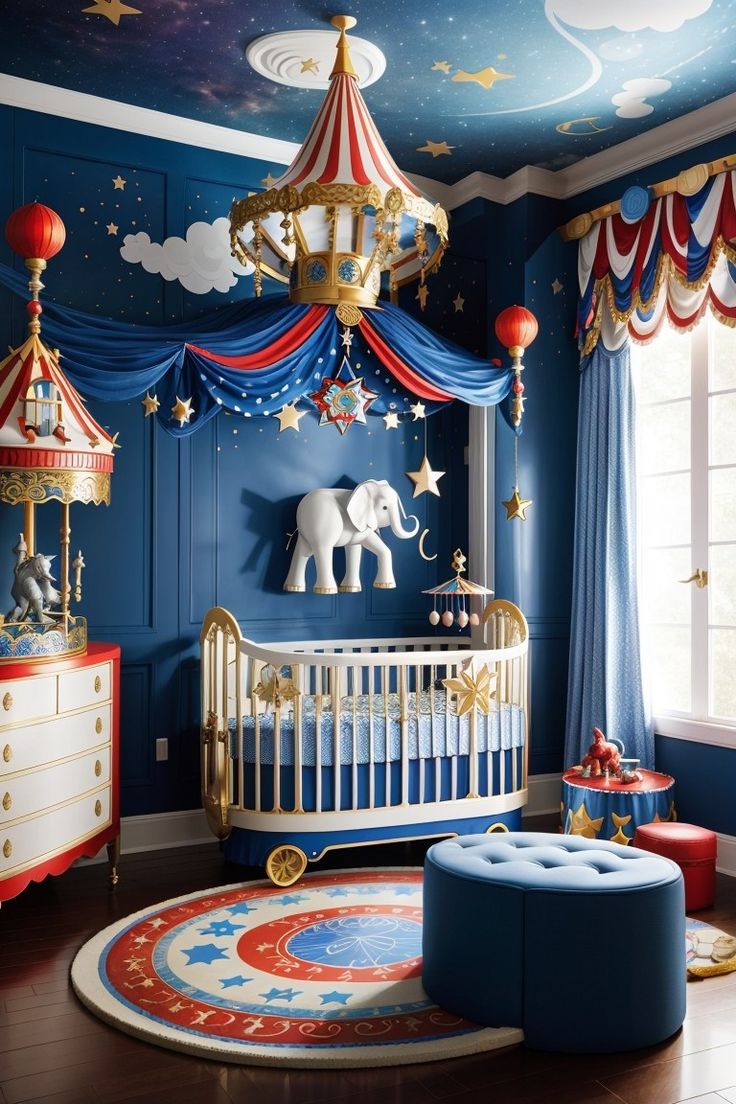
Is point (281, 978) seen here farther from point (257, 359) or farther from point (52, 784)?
point (257, 359)

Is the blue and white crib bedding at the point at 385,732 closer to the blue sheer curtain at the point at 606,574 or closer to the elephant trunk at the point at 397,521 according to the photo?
the blue sheer curtain at the point at 606,574

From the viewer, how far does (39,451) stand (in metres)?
3.32

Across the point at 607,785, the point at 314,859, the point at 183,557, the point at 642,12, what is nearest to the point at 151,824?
the point at 314,859

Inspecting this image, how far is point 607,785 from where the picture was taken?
3.85 m

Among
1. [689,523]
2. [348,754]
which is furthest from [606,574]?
[348,754]

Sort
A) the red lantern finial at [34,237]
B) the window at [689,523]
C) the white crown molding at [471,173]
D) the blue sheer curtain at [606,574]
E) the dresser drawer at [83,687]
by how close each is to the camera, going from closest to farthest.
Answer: the red lantern finial at [34,237] < the dresser drawer at [83,687] < the white crown molding at [471,173] < the window at [689,523] < the blue sheer curtain at [606,574]

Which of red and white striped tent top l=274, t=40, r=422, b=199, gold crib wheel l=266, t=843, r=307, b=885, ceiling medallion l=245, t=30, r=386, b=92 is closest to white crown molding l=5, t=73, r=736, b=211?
ceiling medallion l=245, t=30, r=386, b=92

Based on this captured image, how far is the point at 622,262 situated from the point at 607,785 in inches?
88.0

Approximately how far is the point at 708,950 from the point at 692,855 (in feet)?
1.33

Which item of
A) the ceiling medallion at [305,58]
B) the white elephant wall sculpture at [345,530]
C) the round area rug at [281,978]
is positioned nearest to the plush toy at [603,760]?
the round area rug at [281,978]

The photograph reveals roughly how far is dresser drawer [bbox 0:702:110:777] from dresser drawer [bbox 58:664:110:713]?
0.12 feet

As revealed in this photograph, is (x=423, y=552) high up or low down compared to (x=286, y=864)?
up

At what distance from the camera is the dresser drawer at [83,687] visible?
3318 millimetres

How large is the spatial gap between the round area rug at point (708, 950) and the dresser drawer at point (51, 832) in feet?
6.47
